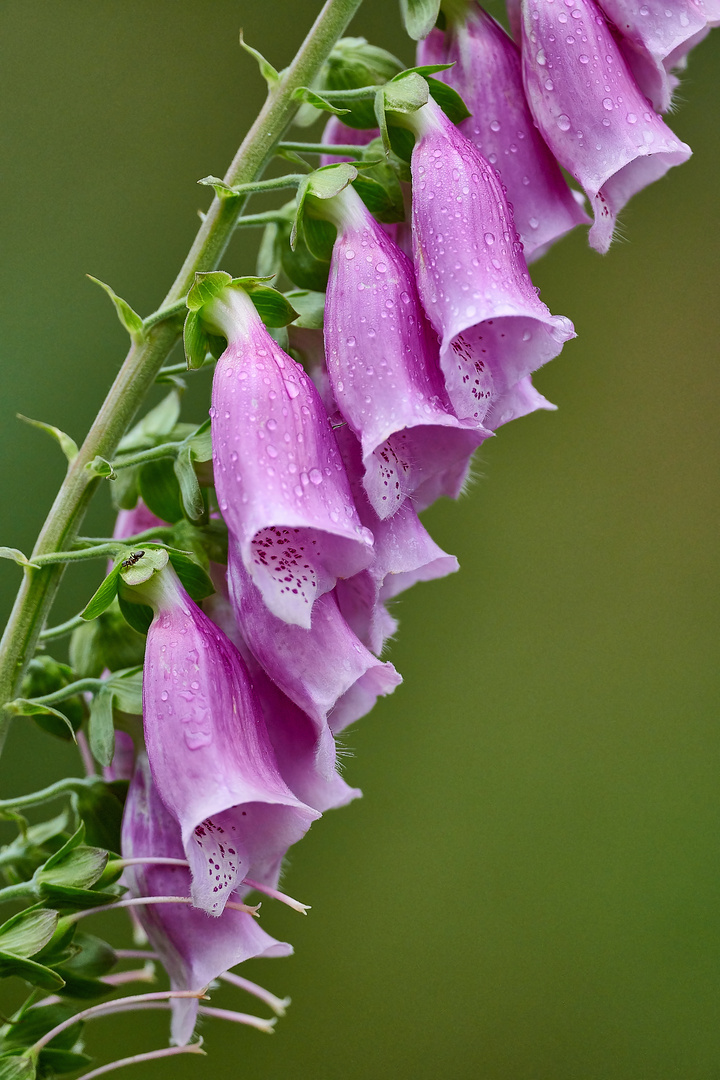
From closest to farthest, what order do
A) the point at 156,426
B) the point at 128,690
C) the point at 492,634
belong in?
1. the point at 128,690
2. the point at 156,426
3. the point at 492,634

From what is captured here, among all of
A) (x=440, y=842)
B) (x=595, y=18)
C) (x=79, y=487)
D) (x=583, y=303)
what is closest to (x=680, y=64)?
(x=595, y=18)

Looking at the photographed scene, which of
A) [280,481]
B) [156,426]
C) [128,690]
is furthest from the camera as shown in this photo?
[156,426]

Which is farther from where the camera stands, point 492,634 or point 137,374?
point 492,634

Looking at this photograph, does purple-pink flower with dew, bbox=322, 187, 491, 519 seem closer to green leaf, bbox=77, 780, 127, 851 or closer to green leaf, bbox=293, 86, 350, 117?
green leaf, bbox=293, 86, 350, 117

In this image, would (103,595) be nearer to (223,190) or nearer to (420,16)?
(223,190)

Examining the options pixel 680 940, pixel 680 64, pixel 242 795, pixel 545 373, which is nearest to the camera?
pixel 242 795

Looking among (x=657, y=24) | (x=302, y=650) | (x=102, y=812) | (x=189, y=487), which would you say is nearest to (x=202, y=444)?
(x=189, y=487)

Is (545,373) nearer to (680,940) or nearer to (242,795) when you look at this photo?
(680,940)
